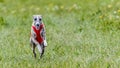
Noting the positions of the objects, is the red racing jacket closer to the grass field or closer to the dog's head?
the dog's head

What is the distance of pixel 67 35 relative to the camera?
510 inches

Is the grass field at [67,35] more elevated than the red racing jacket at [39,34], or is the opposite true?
the red racing jacket at [39,34]

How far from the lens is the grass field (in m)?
9.52

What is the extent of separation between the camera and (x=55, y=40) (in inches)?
480

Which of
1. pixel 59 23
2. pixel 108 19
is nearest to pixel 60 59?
pixel 108 19

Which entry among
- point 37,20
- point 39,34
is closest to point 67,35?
point 39,34

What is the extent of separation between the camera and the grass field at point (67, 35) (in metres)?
9.52

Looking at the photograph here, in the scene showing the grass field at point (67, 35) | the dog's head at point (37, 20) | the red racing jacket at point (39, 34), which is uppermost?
the dog's head at point (37, 20)

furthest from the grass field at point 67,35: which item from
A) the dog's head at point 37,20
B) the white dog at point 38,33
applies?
the dog's head at point 37,20

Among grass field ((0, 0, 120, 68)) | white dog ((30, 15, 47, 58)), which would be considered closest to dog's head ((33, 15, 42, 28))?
white dog ((30, 15, 47, 58))

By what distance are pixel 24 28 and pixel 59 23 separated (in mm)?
1195

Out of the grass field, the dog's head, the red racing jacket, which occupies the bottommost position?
the grass field

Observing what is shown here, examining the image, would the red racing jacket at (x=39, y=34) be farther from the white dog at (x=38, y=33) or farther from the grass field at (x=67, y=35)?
the grass field at (x=67, y=35)

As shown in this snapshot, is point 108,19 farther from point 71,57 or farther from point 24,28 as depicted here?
point 71,57
